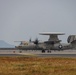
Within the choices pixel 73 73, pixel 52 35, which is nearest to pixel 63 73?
pixel 73 73

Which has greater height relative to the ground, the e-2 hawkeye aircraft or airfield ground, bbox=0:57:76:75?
the e-2 hawkeye aircraft

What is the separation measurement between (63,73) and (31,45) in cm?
7204

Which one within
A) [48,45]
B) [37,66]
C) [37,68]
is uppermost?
[48,45]

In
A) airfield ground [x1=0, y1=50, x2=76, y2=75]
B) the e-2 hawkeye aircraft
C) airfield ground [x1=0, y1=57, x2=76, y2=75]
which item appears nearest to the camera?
airfield ground [x1=0, y1=57, x2=76, y2=75]

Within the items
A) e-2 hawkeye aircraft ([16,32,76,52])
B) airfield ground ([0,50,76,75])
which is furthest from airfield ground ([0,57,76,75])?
e-2 hawkeye aircraft ([16,32,76,52])

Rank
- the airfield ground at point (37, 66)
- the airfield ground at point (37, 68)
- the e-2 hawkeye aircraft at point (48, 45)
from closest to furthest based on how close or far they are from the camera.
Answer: the airfield ground at point (37, 68) → the airfield ground at point (37, 66) → the e-2 hawkeye aircraft at point (48, 45)

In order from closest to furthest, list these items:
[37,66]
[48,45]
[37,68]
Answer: [37,68] → [37,66] → [48,45]

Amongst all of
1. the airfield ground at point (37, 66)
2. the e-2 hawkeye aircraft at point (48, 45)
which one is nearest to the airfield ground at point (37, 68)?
the airfield ground at point (37, 66)

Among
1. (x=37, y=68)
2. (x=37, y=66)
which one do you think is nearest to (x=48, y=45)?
(x=37, y=66)

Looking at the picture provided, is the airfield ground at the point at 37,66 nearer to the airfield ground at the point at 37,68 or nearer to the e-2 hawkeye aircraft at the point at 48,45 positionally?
the airfield ground at the point at 37,68

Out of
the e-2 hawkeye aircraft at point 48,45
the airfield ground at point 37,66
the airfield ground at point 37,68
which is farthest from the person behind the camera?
the e-2 hawkeye aircraft at point 48,45

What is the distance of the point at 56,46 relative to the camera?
10250 centimetres

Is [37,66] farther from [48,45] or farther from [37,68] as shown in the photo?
[48,45]

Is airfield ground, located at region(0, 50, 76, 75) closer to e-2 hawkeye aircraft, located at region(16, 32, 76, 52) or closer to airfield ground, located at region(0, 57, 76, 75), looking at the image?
airfield ground, located at region(0, 57, 76, 75)
